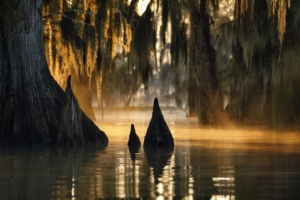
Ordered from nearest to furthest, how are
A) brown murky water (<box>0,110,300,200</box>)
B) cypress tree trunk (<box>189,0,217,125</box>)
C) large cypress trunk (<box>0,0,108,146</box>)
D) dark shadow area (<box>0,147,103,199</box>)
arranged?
1. brown murky water (<box>0,110,300,200</box>)
2. dark shadow area (<box>0,147,103,199</box>)
3. large cypress trunk (<box>0,0,108,146</box>)
4. cypress tree trunk (<box>189,0,217,125</box>)

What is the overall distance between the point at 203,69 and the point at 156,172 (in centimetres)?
1694

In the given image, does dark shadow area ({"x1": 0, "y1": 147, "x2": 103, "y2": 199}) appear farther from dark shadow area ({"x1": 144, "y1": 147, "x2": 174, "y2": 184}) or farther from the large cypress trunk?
dark shadow area ({"x1": 144, "y1": 147, "x2": 174, "y2": 184})

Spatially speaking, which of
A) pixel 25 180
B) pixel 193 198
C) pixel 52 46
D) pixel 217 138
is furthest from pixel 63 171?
pixel 52 46

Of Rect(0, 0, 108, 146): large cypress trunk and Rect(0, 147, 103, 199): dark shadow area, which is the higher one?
Rect(0, 0, 108, 146): large cypress trunk

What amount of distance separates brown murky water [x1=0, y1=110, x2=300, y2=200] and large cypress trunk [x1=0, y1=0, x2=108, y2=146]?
2.85ft

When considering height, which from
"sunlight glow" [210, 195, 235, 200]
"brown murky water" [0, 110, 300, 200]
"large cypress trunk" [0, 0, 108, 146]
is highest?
"large cypress trunk" [0, 0, 108, 146]

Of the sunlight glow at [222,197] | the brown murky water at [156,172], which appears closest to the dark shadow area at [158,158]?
the brown murky water at [156,172]

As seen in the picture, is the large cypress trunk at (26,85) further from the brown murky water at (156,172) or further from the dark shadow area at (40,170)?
the brown murky water at (156,172)

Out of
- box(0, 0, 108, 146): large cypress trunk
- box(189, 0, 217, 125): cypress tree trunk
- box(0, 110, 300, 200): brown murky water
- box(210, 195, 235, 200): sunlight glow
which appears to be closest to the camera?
box(210, 195, 235, 200): sunlight glow

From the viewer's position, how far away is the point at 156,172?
12.3 metres

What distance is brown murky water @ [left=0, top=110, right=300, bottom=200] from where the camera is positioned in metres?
9.68

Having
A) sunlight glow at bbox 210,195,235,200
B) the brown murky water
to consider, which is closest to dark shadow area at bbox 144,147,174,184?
the brown murky water

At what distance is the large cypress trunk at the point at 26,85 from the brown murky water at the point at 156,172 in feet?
2.85

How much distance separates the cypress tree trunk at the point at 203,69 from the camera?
28609 millimetres
